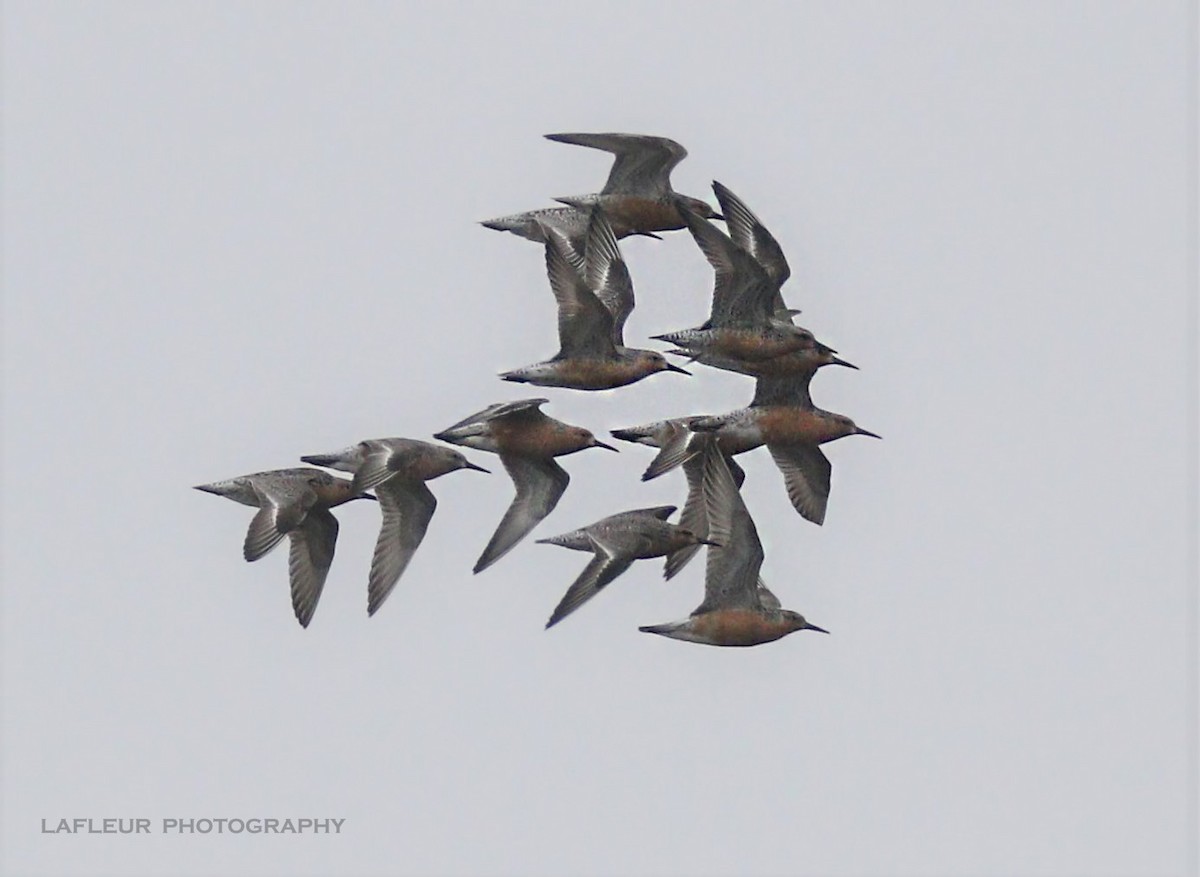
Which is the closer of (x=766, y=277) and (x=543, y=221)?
(x=766, y=277)

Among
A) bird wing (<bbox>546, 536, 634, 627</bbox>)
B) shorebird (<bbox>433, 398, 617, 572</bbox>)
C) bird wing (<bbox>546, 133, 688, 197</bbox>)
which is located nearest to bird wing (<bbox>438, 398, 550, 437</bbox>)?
shorebird (<bbox>433, 398, 617, 572</bbox>)

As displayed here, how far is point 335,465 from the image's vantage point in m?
27.2

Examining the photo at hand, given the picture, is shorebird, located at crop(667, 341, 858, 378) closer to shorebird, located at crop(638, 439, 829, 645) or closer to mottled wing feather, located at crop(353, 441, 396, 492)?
shorebird, located at crop(638, 439, 829, 645)

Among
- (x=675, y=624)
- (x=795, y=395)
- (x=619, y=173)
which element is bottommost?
(x=675, y=624)

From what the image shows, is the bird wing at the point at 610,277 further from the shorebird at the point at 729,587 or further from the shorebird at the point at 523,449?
the shorebird at the point at 729,587

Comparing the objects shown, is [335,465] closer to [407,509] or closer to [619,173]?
[407,509]

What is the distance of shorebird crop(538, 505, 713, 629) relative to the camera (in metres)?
26.4

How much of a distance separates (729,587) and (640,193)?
3.98m

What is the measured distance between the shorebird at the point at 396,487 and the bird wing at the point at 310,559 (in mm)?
474

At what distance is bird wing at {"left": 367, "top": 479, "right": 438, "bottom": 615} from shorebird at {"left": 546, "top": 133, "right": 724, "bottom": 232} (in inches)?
122

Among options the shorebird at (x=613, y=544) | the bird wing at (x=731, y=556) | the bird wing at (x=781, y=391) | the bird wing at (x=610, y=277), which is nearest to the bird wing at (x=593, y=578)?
the shorebird at (x=613, y=544)

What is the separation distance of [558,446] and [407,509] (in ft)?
4.85

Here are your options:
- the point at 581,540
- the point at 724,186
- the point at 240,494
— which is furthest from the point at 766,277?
the point at 240,494

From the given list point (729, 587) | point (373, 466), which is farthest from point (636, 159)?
point (729, 587)
